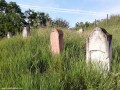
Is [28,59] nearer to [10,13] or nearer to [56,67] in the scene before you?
[56,67]

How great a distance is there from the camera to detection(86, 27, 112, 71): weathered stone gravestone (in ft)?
22.2

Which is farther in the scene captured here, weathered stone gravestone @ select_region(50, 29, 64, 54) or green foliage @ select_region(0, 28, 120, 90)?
weathered stone gravestone @ select_region(50, 29, 64, 54)

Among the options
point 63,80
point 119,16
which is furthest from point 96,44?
point 119,16

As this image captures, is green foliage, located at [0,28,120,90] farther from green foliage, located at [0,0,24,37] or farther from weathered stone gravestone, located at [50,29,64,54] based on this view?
green foliage, located at [0,0,24,37]

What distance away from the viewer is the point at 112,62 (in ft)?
22.5

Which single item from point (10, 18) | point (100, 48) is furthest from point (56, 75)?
point (10, 18)

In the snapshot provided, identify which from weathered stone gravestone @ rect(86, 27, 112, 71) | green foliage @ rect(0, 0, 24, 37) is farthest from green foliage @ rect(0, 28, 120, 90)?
green foliage @ rect(0, 0, 24, 37)

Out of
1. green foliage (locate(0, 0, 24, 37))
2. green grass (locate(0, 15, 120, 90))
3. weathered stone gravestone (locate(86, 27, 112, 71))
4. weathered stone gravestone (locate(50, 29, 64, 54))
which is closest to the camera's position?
green grass (locate(0, 15, 120, 90))

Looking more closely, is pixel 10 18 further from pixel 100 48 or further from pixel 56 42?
pixel 100 48

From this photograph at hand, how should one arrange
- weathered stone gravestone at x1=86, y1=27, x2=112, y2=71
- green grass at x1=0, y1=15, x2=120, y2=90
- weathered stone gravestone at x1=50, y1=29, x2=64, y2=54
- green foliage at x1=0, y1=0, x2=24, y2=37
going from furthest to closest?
green foliage at x1=0, y1=0, x2=24, y2=37
weathered stone gravestone at x1=50, y1=29, x2=64, y2=54
weathered stone gravestone at x1=86, y1=27, x2=112, y2=71
green grass at x1=0, y1=15, x2=120, y2=90

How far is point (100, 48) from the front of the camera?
696cm

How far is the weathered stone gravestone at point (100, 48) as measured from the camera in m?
6.76

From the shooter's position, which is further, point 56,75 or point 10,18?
point 10,18

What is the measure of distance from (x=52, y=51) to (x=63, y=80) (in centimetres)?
237
